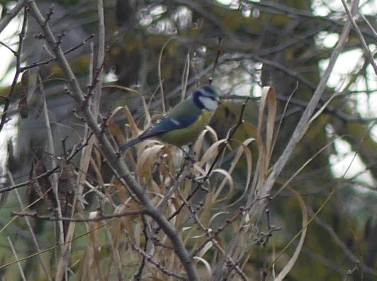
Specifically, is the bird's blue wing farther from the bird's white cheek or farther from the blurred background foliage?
the blurred background foliage

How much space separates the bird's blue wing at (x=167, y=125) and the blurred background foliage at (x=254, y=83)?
1.24 metres

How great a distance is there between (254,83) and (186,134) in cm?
161

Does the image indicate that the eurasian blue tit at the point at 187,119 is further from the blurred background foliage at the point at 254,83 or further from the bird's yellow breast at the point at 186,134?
the blurred background foliage at the point at 254,83

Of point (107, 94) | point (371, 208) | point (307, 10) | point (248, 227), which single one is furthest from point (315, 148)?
point (248, 227)

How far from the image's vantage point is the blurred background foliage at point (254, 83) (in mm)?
3904

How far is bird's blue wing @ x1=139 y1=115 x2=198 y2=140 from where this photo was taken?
7.41 feet

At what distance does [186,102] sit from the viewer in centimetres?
254

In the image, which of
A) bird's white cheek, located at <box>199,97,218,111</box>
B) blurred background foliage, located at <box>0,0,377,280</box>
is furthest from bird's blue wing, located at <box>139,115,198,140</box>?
blurred background foliage, located at <box>0,0,377,280</box>

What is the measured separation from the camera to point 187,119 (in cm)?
261

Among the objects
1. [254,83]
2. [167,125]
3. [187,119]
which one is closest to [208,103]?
[187,119]

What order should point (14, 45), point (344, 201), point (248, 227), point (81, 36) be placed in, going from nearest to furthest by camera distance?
1. point (248, 227)
2. point (14, 45)
3. point (344, 201)
4. point (81, 36)

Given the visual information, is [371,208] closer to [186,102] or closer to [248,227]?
[186,102]

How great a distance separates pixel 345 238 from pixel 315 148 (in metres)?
0.56

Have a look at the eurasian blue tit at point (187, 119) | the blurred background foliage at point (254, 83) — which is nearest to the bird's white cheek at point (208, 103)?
the eurasian blue tit at point (187, 119)
